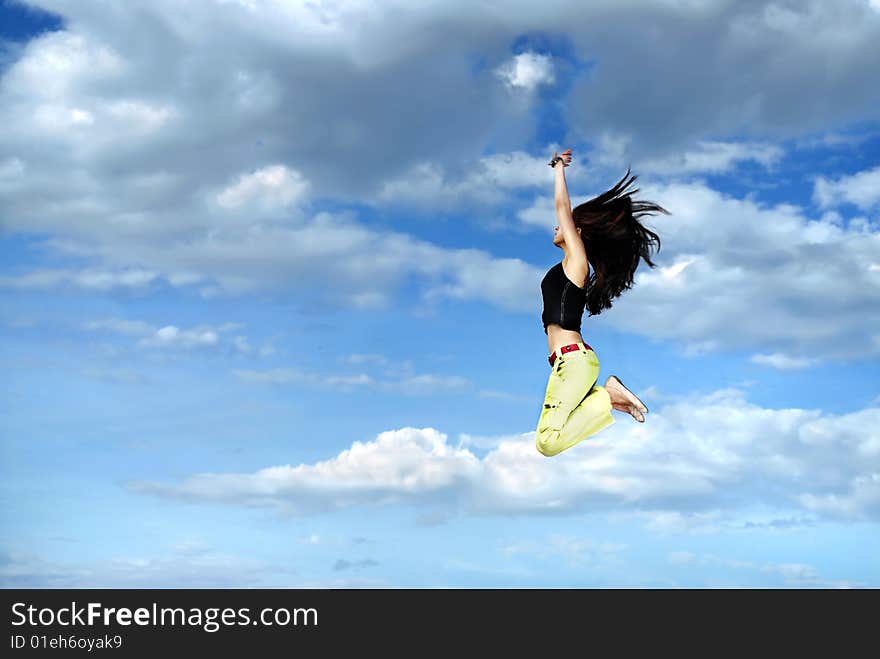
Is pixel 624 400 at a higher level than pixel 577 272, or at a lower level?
lower

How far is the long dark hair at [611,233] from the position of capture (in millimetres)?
15648

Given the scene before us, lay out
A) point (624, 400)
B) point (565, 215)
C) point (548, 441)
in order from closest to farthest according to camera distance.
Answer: point (565, 215), point (548, 441), point (624, 400)

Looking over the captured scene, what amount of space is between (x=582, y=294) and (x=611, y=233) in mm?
1225

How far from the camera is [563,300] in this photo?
15164 mm

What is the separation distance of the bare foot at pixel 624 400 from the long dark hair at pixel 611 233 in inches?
45.8

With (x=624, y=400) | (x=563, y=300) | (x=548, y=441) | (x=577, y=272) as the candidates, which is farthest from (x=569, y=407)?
(x=577, y=272)

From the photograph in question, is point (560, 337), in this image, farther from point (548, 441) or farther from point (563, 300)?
point (548, 441)

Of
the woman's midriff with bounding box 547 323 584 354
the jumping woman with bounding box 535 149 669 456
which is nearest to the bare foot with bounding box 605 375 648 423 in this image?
the jumping woman with bounding box 535 149 669 456

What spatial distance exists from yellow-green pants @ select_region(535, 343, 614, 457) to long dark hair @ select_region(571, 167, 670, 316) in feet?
3.55

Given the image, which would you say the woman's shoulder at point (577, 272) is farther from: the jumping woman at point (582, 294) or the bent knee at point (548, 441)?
the bent knee at point (548, 441)

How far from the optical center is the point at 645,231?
15969 millimetres

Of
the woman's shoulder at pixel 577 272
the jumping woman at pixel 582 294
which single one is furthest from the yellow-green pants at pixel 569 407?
the woman's shoulder at pixel 577 272

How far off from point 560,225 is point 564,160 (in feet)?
3.41
